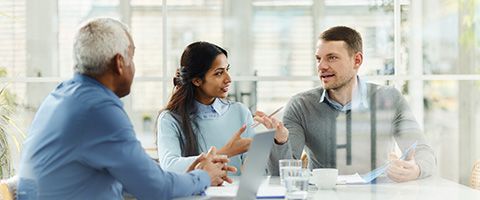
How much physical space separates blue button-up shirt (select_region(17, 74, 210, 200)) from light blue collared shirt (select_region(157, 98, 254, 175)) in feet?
3.15

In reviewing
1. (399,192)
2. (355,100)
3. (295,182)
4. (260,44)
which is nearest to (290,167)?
(295,182)

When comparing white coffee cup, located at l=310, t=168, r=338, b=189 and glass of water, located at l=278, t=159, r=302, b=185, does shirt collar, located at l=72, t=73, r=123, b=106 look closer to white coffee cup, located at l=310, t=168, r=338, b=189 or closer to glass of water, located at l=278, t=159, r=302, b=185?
glass of water, located at l=278, t=159, r=302, b=185

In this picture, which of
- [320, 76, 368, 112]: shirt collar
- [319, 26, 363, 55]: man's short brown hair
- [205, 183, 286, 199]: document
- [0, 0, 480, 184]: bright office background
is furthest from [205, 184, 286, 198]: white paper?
[0, 0, 480, 184]: bright office background

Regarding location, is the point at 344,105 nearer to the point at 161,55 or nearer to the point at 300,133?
the point at 300,133

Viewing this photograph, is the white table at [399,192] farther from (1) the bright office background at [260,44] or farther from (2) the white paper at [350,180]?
(1) the bright office background at [260,44]

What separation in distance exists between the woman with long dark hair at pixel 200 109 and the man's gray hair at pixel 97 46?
106 centimetres

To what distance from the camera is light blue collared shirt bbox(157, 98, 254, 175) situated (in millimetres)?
2990

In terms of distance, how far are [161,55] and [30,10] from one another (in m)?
0.83

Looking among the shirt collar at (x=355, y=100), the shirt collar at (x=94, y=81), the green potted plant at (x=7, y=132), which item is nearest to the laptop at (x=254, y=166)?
the shirt collar at (x=94, y=81)

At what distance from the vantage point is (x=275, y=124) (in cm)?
290

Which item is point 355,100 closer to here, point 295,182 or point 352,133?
point 352,133

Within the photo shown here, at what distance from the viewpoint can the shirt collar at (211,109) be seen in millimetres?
3144

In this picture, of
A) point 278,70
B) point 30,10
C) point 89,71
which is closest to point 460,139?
point 278,70

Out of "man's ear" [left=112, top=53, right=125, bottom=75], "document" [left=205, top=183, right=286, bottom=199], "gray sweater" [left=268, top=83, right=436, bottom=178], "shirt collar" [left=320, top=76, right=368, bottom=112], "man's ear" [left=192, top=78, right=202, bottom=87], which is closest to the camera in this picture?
"man's ear" [left=112, top=53, right=125, bottom=75]
